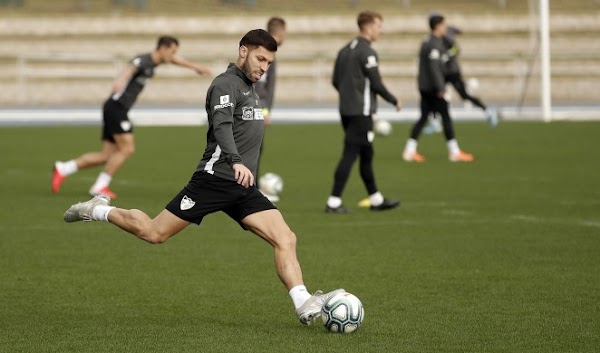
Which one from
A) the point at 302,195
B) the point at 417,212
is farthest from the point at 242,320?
the point at 302,195

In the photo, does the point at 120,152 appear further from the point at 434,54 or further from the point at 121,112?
the point at 434,54

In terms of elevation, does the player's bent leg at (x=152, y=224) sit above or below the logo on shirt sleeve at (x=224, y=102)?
below

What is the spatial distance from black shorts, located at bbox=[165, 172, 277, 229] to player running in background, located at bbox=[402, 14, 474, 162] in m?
12.7

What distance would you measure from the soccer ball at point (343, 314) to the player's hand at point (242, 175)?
0.90 m

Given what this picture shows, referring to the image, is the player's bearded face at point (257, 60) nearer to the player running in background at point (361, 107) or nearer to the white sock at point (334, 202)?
the player running in background at point (361, 107)

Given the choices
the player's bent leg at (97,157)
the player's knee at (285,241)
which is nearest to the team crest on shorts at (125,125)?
the player's bent leg at (97,157)

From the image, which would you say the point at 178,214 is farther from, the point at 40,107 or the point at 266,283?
the point at 40,107

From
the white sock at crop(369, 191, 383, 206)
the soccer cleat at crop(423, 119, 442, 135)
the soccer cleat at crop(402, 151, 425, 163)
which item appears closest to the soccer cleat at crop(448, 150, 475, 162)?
the soccer cleat at crop(402, 151, 425, 163)

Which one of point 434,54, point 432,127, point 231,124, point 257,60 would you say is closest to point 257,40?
point 257,60

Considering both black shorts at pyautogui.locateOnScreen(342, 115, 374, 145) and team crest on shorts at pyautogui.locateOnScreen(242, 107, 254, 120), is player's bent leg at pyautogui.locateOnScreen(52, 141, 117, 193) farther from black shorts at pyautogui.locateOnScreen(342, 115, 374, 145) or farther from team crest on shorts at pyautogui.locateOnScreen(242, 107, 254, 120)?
team crest on shorts at pyautogui.locateOnScreen(242, 107, 254, 120)

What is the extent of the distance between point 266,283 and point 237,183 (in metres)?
1.92

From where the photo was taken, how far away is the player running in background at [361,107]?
13883 mm

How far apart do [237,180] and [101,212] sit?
4.21 ft

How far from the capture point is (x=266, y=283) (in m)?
9.53
